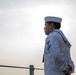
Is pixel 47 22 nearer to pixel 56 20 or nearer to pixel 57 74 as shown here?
pixel 56 20

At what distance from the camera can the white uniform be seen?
153 inches

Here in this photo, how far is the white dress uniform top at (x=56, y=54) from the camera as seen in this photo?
3.88 metres

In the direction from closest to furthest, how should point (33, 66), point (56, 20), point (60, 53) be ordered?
point (60, 53) < point (56, 20) < point (33, 66)

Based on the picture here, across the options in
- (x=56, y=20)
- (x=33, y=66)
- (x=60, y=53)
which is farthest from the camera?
(x=33, y=66)

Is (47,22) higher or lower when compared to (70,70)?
higher

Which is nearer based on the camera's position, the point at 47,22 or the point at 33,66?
the point at 47,22

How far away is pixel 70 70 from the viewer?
396 centimetres

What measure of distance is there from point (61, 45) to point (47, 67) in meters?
0.32

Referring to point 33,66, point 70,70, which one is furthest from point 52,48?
point 33,66

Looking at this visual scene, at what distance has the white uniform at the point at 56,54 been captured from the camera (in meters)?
3.88

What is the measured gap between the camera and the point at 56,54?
12.6ft

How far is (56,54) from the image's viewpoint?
385cm

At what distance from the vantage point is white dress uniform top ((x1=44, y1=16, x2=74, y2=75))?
3.88 m

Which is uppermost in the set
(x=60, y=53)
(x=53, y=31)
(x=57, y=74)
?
(x=53, y=31)
